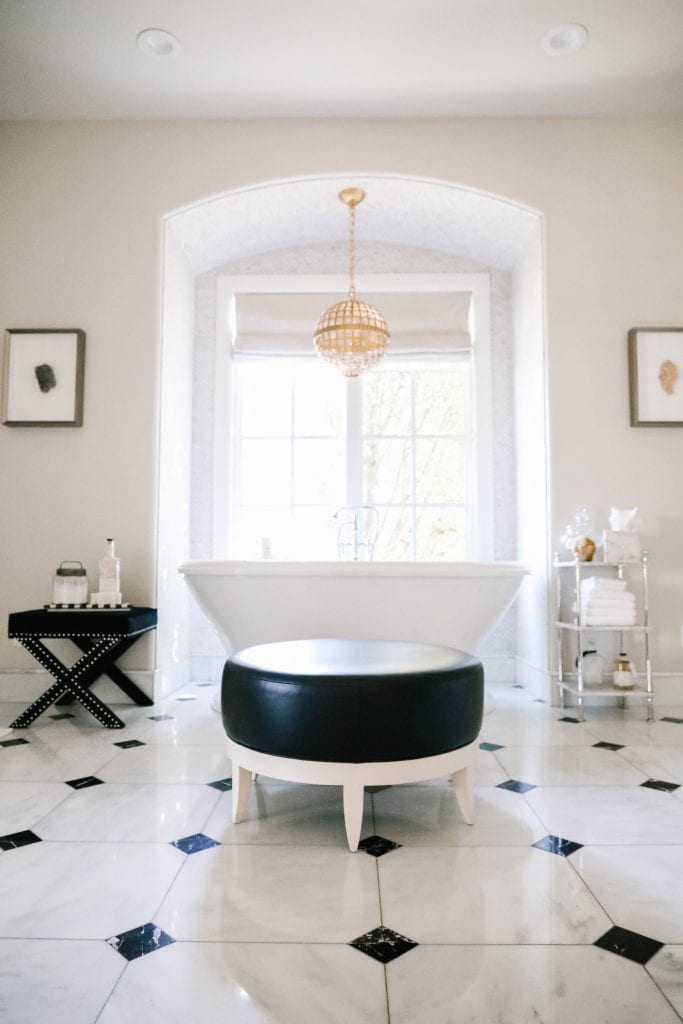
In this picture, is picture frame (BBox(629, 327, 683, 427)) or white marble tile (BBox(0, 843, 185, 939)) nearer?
white marble tile (BBox(0, 843, 185, 939))

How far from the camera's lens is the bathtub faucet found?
4148 mm

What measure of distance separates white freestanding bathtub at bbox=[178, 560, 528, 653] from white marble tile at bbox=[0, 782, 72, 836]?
43.9 inches

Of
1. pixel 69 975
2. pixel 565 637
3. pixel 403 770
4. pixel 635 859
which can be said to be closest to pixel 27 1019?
pixel 69 975

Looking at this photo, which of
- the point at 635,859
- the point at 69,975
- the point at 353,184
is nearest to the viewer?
the point at 69,975

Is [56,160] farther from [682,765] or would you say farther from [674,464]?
[682,765]

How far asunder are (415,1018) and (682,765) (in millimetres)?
1806

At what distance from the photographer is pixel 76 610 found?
3182 mm

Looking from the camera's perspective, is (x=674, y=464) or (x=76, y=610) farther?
(x=674, y=464)

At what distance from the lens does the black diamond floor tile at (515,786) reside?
221 cm

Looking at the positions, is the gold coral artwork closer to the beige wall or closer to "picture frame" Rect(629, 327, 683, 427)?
"picture frame" Rect(629, 327, 683, 427)

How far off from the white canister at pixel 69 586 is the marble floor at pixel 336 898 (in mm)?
937

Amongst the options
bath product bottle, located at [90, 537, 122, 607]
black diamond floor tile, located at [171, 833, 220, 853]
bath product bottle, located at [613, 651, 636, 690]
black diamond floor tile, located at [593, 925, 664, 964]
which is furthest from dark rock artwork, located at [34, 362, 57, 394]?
black diamond floor tile, located at [593, 925, 664, 964]

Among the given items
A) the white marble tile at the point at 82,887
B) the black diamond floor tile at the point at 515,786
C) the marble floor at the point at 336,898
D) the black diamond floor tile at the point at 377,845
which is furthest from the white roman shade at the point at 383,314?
the white marble tile at the point at 82,887

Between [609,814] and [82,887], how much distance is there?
1.43 m
